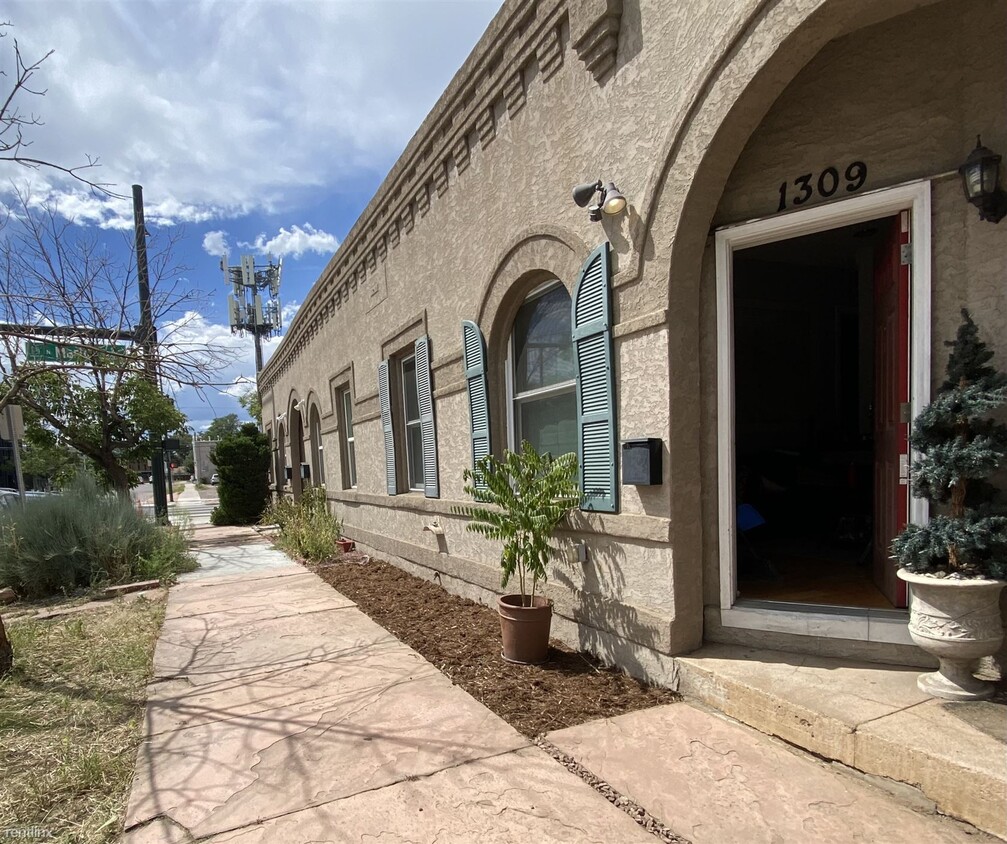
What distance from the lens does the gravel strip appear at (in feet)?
7.27

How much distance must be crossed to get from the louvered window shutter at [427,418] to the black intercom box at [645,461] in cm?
323

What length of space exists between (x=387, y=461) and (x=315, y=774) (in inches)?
209

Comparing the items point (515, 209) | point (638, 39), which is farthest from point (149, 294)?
point (638, 39)

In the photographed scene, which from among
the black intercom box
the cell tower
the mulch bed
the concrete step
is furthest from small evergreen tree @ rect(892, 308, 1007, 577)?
the cell tower

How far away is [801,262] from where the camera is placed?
297 inches

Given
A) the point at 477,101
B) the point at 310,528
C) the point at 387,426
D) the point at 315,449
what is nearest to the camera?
the point at 477,101

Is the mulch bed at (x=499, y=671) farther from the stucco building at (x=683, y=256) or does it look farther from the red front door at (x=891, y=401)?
the red front door at (x=891, y=401)

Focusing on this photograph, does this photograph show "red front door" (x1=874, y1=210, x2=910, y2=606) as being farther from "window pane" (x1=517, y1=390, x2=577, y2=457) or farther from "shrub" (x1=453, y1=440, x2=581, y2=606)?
"window pane" (x1=517, y1=390, x2=577, y2=457)

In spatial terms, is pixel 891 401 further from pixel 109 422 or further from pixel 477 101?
pixel 109 422


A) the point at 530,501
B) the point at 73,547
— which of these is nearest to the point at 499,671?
the point at 530,501

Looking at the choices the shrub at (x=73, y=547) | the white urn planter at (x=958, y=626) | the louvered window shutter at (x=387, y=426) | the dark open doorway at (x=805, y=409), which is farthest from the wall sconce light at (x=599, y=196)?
the shrub at (x=73, y=547)

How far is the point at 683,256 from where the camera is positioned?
3.36 metres

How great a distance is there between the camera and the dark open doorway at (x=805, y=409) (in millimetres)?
5246

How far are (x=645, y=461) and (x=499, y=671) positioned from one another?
177 centimetres
